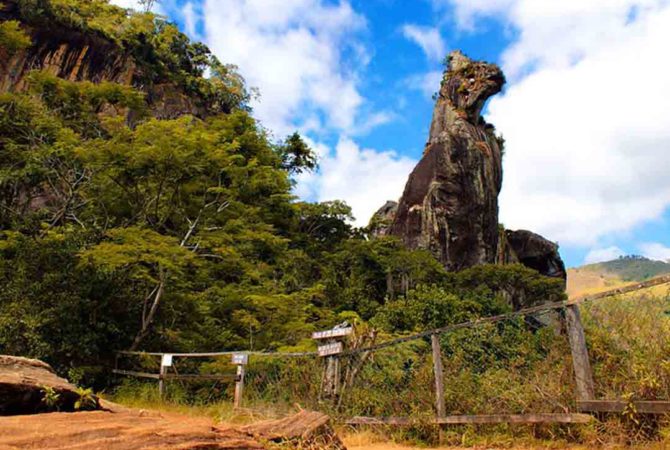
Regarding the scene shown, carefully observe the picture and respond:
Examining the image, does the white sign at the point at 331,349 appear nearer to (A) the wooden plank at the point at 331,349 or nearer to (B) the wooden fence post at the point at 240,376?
(A) the wooden plank at the point at 331,349

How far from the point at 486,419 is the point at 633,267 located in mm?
154815

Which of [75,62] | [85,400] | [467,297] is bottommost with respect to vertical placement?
[85,400]

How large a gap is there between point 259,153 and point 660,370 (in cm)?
2086

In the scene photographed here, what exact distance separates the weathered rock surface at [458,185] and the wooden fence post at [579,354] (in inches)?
1041

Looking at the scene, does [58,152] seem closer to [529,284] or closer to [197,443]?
[197,443]

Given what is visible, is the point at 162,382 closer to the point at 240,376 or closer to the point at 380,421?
the point at 240,376

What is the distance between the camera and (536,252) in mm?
39500

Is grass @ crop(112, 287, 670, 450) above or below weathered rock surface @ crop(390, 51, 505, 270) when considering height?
below

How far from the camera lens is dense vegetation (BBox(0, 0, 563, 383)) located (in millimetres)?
11180

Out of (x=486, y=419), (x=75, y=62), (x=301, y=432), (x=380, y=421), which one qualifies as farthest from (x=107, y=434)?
(x=75, y=62)

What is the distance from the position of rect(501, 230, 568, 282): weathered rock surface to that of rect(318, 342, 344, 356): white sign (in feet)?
113

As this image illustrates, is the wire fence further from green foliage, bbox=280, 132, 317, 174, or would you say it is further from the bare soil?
green foliage, bbox=280, 132, 317, 174

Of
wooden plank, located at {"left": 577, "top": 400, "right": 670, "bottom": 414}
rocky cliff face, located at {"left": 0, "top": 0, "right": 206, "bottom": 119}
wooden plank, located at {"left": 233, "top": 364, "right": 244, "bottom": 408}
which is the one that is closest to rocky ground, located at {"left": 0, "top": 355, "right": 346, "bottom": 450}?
wooden plank, located at {"left": 577, "top": 400, "right": 670, "bottom": 414}

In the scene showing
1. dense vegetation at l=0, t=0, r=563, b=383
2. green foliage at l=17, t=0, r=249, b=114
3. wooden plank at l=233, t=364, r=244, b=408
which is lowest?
wooden plank at l=233, t=364, r=244, b=408
